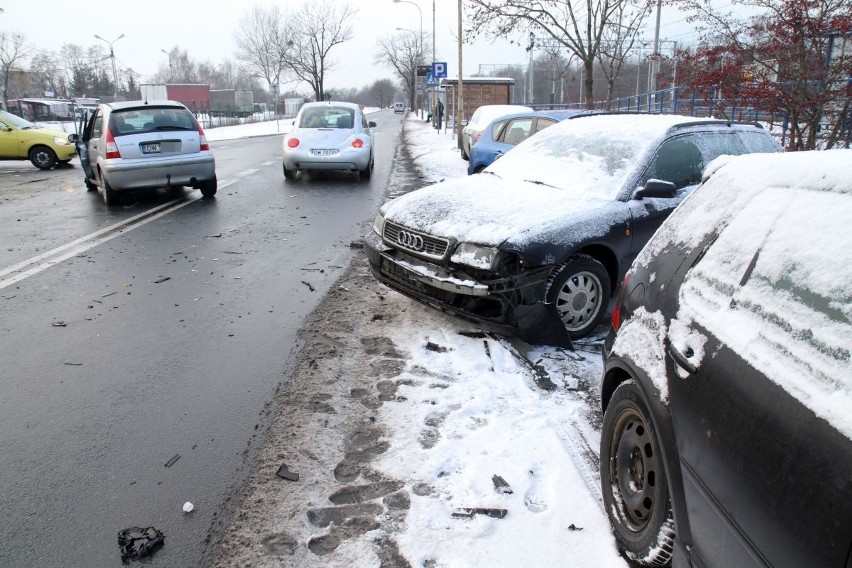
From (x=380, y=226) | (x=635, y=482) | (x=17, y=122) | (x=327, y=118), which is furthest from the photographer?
(x=17, y=122)

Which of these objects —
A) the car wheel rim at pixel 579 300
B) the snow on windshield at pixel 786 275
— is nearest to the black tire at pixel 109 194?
the car wheel rim at pixel 579 300

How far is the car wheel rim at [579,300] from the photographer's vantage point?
4359 millimetres

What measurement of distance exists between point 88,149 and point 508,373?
10583mm

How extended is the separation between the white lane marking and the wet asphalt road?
34mm

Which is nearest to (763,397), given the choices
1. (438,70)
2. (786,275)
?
(786,275)

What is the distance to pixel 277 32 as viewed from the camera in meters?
68.8

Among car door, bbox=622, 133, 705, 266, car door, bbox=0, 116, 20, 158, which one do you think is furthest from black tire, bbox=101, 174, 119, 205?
car door, bbox=0, 116, 20, 158

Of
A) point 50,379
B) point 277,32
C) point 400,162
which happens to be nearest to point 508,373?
point 50,379

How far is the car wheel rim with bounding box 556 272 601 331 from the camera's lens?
14.3 ft

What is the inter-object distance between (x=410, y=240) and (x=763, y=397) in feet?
10.8

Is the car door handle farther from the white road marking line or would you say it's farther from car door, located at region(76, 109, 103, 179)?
car door, located at region(76, 109, 103, 179)

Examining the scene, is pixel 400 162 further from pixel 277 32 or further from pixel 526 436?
pixel 277 32

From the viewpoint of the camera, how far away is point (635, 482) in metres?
2.31

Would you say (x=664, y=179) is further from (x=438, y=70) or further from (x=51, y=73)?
(x=51, y=73)
